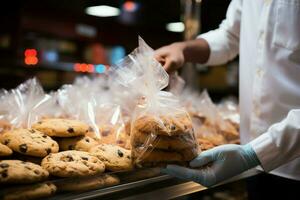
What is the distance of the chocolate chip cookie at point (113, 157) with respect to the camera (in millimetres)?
928

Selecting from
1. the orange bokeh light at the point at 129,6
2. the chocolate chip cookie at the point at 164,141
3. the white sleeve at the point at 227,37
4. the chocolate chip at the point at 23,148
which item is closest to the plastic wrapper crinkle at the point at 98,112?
the chocolate chip cookie at the point at 164,141

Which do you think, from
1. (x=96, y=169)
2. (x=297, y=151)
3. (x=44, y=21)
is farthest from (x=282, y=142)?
(x=44, y=21)

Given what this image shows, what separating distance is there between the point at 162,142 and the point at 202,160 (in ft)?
0.45

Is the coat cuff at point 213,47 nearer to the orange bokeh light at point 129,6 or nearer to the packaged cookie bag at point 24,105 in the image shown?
the packaged cookie bag at point 24,105

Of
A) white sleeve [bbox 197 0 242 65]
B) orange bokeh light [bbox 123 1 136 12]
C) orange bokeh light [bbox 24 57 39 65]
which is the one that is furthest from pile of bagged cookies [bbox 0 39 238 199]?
orange bokeh light [bbox 123 1 136 12]

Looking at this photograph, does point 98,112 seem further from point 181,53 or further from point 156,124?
point 156,124

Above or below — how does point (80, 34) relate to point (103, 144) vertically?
above

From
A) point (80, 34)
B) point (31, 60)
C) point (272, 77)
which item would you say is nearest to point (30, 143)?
point (272, 77)

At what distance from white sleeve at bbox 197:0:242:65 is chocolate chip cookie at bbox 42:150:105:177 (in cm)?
112

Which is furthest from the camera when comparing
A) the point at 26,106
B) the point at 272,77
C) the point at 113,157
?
the point at 26,106

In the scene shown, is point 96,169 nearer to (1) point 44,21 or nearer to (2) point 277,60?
(2) point 277,60

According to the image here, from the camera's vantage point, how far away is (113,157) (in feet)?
3.14

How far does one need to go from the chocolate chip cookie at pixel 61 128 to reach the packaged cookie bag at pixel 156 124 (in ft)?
0.60

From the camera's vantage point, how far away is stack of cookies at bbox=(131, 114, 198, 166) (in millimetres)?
939
